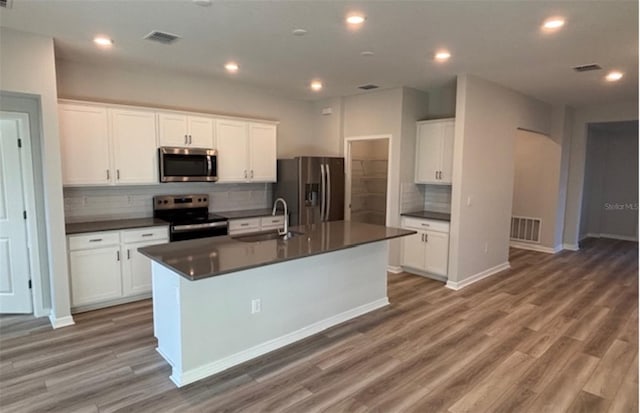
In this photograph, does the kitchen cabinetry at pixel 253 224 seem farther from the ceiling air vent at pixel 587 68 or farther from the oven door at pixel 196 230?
the ceiling air vent at pixel 587 68

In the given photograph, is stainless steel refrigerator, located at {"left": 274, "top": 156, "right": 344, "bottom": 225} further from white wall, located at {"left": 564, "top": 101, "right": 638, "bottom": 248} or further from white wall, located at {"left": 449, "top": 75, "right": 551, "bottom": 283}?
white wall, located at {"left": 564, "top": 101, "right": 638, "bottom": 248}

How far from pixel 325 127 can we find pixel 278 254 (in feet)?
13.2

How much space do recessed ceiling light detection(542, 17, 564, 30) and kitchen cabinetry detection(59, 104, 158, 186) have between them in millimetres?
4196

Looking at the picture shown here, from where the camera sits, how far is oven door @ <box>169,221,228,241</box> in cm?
455

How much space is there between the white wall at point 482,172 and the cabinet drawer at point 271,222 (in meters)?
2.51

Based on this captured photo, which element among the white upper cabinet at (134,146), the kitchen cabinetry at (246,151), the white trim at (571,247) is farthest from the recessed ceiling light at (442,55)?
the white trim at (571,247)

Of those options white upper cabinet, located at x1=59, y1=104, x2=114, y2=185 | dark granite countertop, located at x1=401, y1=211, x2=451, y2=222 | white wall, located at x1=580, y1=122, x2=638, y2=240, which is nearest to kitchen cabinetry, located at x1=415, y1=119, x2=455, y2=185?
dark granite countertop, located at x1=401, y1=211, x2=451, y2=222

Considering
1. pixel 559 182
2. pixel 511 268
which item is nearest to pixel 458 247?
pixel 511 268

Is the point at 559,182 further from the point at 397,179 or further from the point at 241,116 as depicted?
the point at 241,116

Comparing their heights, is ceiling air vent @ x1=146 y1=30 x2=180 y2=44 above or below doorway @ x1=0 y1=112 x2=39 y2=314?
above

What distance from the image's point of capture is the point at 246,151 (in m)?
5.50

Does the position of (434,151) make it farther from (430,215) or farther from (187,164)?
(187,164)

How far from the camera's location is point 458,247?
501cm

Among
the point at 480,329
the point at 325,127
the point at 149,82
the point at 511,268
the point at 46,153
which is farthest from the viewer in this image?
the point at 325,127
